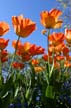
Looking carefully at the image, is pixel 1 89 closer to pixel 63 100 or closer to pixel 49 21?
pixel 63 100

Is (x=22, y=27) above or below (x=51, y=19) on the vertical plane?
below

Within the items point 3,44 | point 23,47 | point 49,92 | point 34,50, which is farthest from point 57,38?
point 49,92

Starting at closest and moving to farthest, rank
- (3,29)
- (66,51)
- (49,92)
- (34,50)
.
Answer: (49,92) < (3,29) < (34,50) < (66,51)

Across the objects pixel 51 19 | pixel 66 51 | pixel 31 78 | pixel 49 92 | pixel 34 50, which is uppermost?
pixel 51 19

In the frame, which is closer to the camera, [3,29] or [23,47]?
[3,29]

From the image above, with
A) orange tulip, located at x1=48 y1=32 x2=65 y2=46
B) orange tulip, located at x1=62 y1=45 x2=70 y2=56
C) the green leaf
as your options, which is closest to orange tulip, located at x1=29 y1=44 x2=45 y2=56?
orange tulip, located at x1=48 y1=32 x2=65 y2=46

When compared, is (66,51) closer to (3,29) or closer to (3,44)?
(3,44)

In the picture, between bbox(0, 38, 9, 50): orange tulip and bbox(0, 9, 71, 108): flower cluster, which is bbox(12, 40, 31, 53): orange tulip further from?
bbox(0, 38, 9, 50): orange tulip

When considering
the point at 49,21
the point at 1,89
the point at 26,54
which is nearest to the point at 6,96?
the point at 1,89
